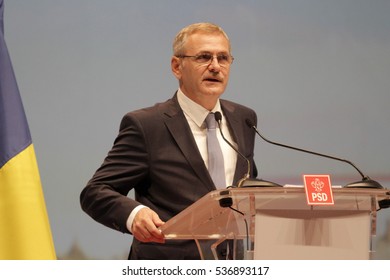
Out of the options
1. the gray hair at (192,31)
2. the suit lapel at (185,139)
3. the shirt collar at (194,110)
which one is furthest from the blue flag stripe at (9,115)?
the gray hair at (192,31)

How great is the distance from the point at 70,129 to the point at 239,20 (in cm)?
113

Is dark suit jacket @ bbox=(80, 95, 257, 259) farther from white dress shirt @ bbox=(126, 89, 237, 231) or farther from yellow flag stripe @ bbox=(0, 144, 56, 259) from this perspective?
yellow flag stripe @ bbox=(0, 144, 56, 259)

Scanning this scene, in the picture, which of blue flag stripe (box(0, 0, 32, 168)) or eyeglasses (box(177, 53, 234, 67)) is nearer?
blue flag stripe (box(0, 0, 32, 168))

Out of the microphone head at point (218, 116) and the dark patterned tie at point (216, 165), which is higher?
the microphone head at point (218, 116)

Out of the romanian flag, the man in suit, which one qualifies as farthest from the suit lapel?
the romanian flag

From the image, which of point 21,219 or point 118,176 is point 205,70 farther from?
point 21,219

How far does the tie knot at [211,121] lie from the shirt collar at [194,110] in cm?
2

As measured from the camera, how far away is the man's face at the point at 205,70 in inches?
129

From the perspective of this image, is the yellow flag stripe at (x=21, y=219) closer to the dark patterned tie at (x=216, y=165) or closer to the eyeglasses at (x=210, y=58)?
the dark patterned tie at (x=216, y=165)

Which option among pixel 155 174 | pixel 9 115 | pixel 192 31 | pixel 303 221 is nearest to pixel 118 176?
pixel 155 174

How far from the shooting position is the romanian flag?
225 centimetres

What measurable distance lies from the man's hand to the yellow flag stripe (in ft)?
1.52

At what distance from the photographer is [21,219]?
2242 millimetres
